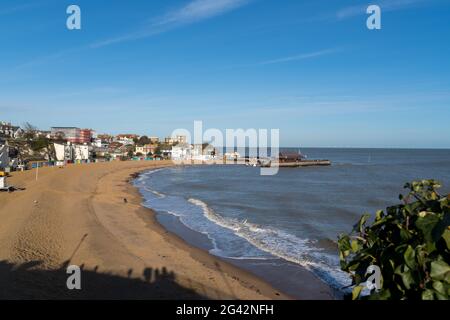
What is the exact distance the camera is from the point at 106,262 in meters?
13.4

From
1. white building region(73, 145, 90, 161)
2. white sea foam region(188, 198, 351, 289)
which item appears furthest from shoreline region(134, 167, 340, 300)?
white building region(73, 145, 90, 161)

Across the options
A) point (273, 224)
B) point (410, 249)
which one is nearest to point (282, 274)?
point (273, 224)

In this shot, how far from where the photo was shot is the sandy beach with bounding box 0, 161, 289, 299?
10.7 meters

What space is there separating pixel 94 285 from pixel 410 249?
10.5 metres

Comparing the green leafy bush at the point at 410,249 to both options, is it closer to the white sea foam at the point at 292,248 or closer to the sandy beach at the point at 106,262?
the sandy beach at the point at 106,262

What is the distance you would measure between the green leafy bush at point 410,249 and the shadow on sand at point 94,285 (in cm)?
883

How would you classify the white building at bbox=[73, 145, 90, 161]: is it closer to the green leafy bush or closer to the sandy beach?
the sandy beach

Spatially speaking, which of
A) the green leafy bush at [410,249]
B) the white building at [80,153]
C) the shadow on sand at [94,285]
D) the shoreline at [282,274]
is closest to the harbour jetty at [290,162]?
the white building at [80,153]

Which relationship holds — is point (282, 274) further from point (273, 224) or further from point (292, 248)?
point (273, 224)

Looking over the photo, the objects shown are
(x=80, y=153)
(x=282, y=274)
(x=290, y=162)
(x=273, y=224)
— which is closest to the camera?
(x=282, y=274)

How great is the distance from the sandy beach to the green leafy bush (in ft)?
29.0

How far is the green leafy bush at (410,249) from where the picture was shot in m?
2.01

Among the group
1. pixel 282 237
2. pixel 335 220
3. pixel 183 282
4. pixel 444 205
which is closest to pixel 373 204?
pixel 335 220

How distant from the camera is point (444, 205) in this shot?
2.30 metres
